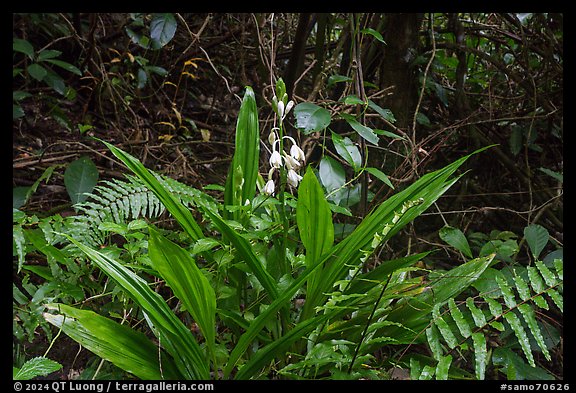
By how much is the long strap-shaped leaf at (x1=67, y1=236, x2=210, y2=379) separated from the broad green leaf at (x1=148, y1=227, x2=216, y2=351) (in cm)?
3

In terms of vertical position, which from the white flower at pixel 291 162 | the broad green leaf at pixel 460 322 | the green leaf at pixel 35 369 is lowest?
the green leaf at pixel 35 369

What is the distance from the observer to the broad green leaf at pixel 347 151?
1.17 m

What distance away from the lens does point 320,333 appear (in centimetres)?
95

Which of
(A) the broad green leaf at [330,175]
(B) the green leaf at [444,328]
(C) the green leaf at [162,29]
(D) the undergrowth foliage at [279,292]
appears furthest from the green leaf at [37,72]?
(B) the green leaf at [444,328]

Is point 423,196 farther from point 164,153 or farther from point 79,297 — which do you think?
point 164,153

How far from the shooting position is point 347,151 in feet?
3.87

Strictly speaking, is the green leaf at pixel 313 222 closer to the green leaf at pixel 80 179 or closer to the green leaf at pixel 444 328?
the green leaf at pixel 444 328

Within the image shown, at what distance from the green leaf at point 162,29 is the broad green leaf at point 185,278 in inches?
38.6

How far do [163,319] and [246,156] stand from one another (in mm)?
404

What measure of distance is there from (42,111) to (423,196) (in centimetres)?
187

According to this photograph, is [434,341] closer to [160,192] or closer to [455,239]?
[455,239]

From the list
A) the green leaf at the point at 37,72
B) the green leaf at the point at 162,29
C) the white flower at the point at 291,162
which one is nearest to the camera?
the white flower at the point at 291,162

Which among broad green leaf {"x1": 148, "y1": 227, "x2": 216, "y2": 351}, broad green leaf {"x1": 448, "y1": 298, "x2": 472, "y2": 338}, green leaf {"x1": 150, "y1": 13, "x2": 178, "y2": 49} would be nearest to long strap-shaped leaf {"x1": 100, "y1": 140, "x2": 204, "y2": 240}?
broad green leaf {"x1": 148, "y1": 227, "x2": 216, "y2": 351}
